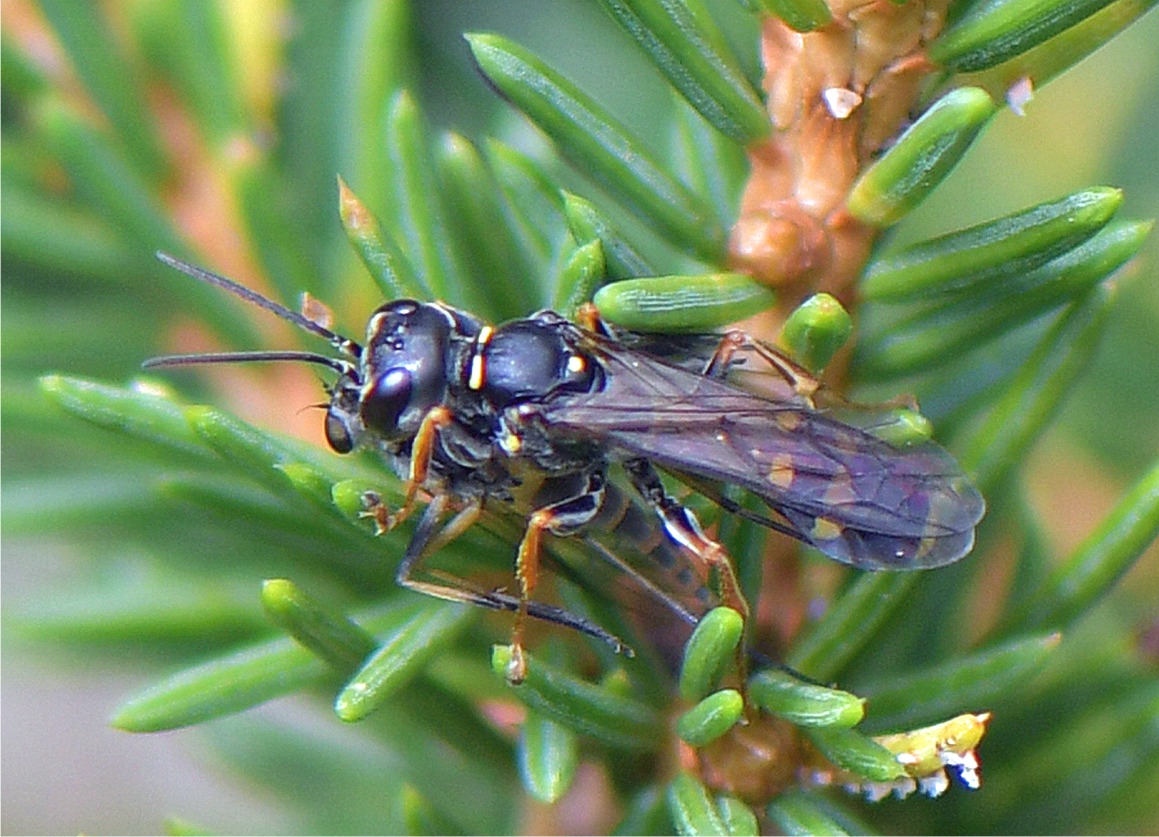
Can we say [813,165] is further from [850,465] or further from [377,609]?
[377,609]

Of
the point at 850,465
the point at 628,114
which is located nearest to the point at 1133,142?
the point at 628,114

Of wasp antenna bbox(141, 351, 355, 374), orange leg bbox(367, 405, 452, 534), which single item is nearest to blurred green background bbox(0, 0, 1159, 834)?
wasp antenna bbox(141, 351, 355, 374)

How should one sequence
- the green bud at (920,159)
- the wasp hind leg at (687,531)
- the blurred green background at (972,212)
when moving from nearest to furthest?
the green bud at (920,159)
the wasp hind leg at (687,531)
the blurred green background at (972,212)

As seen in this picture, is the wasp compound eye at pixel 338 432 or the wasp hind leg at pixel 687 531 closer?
the wasp hind leg at pixel 687 531

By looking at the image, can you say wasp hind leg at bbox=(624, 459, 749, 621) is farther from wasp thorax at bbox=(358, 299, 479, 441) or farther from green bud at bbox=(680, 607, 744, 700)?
wasp thorax at bbox=(358, 299, 479, 441)

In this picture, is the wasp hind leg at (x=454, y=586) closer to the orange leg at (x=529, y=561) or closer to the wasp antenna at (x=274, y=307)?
the orange leg at (x=529, y=561)

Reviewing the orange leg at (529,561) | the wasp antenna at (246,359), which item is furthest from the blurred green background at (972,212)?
the orange leg at (529,561)

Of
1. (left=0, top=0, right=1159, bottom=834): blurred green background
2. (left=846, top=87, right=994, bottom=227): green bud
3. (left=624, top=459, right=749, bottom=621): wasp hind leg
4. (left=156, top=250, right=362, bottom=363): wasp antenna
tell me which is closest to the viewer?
(left=846, top=87, right=994, bottom=227): green bud
